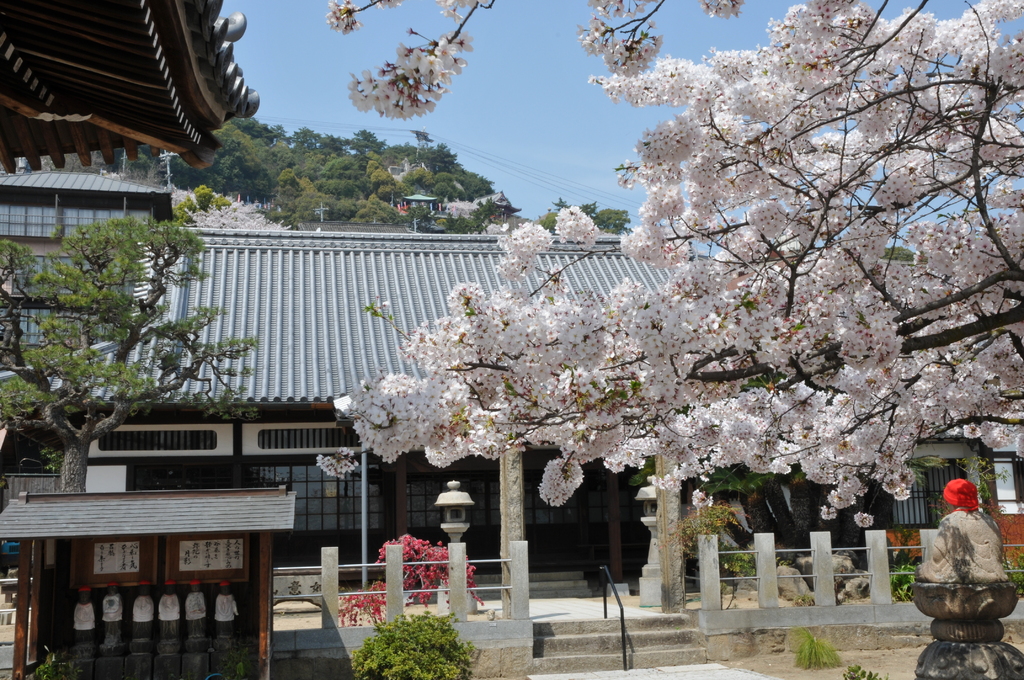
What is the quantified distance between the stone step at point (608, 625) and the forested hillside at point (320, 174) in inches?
1959

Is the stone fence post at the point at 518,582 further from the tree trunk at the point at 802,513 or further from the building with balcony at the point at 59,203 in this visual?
the building with balcony at the point at 59,203

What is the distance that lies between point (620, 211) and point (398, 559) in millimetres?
48520

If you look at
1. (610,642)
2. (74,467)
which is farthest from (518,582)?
(74,467)

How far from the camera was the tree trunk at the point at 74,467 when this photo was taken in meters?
→ 10.7

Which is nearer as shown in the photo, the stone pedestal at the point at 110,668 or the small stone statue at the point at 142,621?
the stone pedestal at the point at 110,668

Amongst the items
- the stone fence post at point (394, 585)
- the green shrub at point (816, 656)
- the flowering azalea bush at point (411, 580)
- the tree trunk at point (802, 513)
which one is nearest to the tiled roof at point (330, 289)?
the flowering azalea bush at point (411, 580)

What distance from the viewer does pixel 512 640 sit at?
10.3m

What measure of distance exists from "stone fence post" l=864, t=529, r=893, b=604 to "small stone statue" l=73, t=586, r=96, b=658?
30.0 ft

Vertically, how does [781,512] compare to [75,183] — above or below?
below

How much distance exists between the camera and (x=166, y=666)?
8586 millimetres

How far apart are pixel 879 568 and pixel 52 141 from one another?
10956mm

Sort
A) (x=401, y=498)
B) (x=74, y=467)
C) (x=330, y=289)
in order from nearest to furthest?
(x=74, y=467)
(x=401, y=498)
(x=330, y=289)

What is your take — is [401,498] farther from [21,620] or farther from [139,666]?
[21,620]

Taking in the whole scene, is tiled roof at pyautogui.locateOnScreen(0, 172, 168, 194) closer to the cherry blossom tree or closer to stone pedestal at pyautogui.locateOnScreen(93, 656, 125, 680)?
stone pedestal at pyautogui.locateOnScreen(93, 656, 125, 680)
